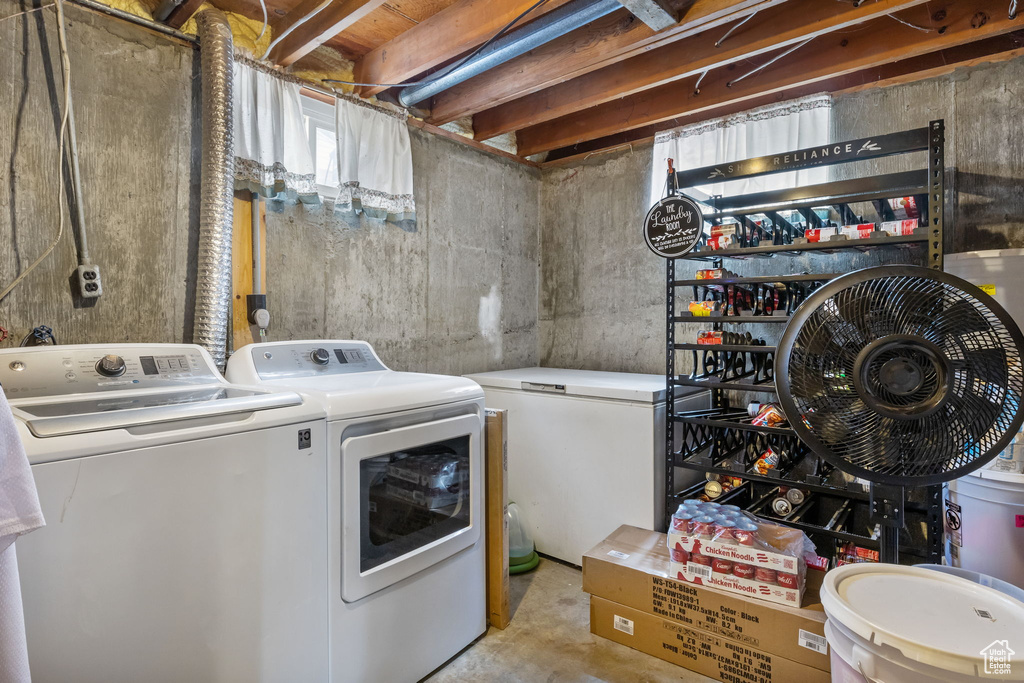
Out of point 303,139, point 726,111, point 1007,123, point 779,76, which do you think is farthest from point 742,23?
point 303,139

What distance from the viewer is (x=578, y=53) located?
2334 millimetres

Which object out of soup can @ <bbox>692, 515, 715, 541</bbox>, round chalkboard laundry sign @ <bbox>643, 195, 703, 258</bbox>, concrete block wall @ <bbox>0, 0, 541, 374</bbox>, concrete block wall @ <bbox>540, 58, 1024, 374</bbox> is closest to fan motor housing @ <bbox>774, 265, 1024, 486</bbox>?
soup can @ <bbox>692, 515, 715, 541</bbox>

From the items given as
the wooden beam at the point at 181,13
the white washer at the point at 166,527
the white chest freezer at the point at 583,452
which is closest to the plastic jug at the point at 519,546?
the white chest freezer at the point at 583,452

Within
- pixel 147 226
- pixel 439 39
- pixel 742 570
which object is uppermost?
pixel 439 39

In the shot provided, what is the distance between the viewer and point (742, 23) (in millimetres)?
2135

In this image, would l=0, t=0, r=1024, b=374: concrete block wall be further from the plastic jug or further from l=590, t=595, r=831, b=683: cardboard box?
l=590, t=595, r=831, b=683: cardboard box

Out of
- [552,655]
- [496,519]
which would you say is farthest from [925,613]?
[496,519]

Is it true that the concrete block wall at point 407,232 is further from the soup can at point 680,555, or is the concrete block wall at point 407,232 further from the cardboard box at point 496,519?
the soup can at point 680,555

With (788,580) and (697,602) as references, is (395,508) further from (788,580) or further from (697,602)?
(788,580)

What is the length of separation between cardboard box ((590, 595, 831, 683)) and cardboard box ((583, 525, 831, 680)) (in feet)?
0.07

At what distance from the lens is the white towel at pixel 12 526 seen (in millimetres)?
822

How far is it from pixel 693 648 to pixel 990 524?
1.12 meters

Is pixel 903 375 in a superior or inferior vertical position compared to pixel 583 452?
superior

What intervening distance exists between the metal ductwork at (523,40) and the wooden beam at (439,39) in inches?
1.9
